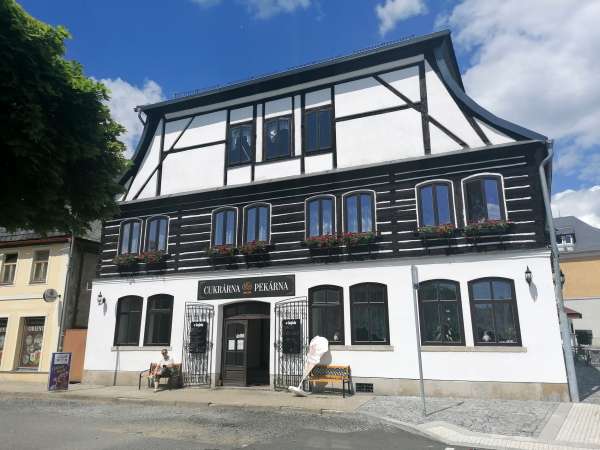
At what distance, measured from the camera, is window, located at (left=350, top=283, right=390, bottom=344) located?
13.9m

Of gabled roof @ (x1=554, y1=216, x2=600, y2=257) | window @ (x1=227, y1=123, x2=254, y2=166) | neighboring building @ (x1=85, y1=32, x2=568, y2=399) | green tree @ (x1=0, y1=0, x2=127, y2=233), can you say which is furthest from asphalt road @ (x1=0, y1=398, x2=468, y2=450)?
gabled roof @ (x1=554, y1=216, x2=600, y2=257)

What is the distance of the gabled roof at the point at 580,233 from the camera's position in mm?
37500

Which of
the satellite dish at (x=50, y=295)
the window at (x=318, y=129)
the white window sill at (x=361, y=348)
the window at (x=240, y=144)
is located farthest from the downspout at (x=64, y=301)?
the white window sill at (x=361, y=348)

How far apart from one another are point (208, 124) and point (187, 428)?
12154mm

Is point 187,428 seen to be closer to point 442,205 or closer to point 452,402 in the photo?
point 452,402

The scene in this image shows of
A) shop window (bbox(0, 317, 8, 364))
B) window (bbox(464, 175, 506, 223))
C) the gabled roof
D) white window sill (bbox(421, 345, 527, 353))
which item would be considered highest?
the gabled roof

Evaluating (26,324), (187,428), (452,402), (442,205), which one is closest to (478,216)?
(442,205)

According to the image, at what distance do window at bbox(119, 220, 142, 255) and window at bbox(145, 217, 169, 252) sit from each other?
453mm

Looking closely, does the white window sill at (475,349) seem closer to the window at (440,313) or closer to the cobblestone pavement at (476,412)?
the window at (440,313)

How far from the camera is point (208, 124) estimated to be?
1844 centimetres

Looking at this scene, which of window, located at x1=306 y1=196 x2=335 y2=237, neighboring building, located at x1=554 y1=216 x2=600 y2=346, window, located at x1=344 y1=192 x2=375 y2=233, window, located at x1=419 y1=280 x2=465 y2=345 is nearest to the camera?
window, located at x1=419 y1=280 x2=465 y2=345

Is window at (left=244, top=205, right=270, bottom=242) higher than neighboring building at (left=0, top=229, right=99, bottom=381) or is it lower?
higher

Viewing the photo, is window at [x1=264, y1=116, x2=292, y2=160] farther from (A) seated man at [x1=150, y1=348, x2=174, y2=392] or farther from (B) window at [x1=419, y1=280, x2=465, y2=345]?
(A) seated man at [x1=150, y1=348, x2=174, y2=392]

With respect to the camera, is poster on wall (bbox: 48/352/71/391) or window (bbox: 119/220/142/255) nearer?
poster on wall (bbox: 48/352/71/391)
